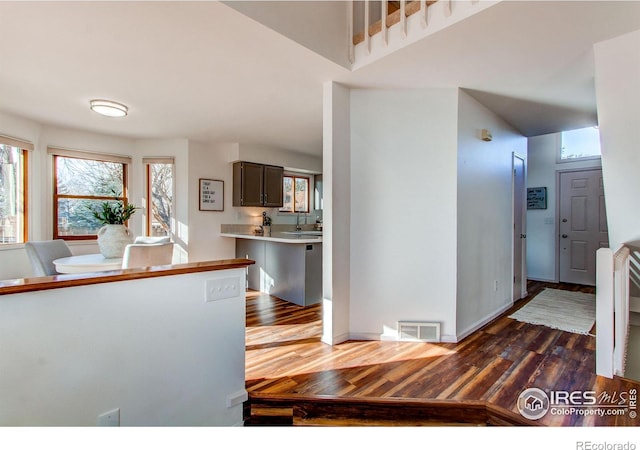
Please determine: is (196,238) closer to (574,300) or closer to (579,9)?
(579,9)

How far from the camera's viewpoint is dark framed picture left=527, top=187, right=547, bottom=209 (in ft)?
17.6

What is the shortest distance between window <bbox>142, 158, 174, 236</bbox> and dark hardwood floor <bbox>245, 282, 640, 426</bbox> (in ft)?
9.02

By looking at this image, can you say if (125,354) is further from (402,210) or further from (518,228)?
(518,228)

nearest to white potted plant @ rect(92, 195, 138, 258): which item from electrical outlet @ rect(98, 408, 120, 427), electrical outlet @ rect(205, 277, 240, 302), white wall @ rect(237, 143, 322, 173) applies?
electrical outlet @ rect(205, 277, 240, 302)

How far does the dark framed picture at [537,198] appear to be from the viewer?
211 inches

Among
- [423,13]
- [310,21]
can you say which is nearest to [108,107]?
[310,21]

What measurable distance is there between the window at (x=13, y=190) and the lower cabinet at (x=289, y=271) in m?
2.92

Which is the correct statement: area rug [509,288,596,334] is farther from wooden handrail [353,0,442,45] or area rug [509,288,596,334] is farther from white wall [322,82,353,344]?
wooden handrail [353,0,442,45]

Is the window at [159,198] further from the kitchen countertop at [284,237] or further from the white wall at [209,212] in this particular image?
the kitchen countertop at [284,237]

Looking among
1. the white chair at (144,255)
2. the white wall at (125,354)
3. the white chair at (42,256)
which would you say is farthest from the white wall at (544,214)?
the white chair at (42,256)

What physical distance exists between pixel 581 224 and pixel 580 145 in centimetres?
129

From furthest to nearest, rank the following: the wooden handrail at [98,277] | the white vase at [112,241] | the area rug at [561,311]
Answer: the area rug at [561,311], the white vase at [112,241], the wooden handrail at [98,277]
